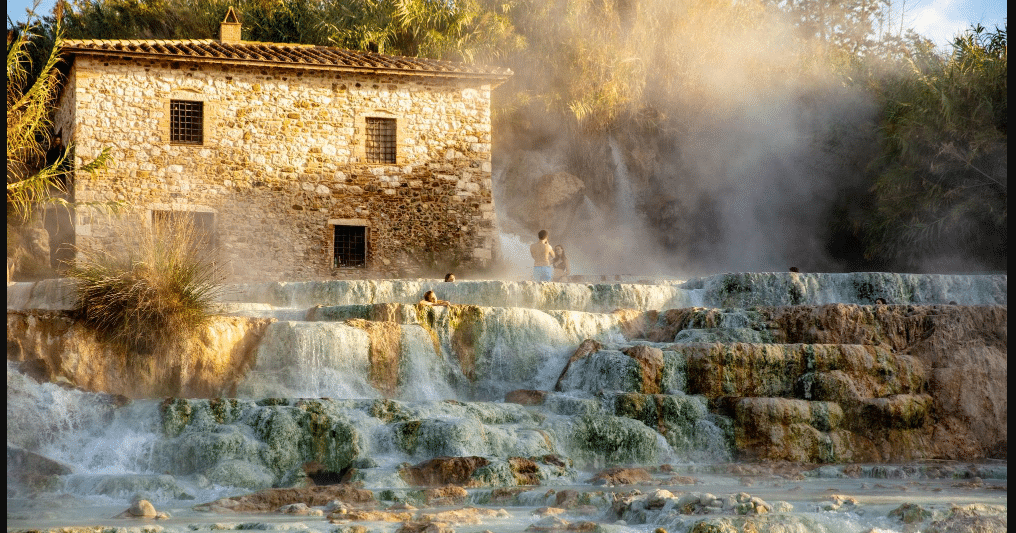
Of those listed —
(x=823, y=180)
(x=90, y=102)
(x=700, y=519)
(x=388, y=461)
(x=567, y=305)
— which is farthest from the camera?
(x=823, y=180)

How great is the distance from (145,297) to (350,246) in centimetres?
810

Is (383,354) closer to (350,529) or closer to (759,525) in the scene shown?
(350,529)

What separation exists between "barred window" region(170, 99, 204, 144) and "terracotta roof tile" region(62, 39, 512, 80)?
81 centimetres

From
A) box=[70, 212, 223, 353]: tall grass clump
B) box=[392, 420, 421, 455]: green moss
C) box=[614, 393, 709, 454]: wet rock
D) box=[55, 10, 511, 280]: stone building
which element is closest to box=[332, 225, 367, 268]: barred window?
box=[55, 10, 511, 280]: stone building

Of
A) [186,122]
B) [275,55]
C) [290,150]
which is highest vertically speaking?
[275,55]

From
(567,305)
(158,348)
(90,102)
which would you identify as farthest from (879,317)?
(90,102)

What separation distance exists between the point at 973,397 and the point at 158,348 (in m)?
8.48

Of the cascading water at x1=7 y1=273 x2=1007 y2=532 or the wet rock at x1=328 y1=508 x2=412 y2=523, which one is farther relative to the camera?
the cascading water at x1=7 y1=273 x2=1007 y2=532

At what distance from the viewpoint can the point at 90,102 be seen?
17.2 m

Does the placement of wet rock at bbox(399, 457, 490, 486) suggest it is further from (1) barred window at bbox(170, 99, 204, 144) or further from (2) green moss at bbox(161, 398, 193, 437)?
(1) barred window at bbox(170, 99, 204, 144)

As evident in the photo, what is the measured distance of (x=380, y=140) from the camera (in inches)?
734

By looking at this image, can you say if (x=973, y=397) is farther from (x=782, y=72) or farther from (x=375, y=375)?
(x=782, y=72)

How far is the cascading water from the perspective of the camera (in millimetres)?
7770

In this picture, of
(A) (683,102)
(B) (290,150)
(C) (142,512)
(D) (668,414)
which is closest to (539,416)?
(D) (668,414)
